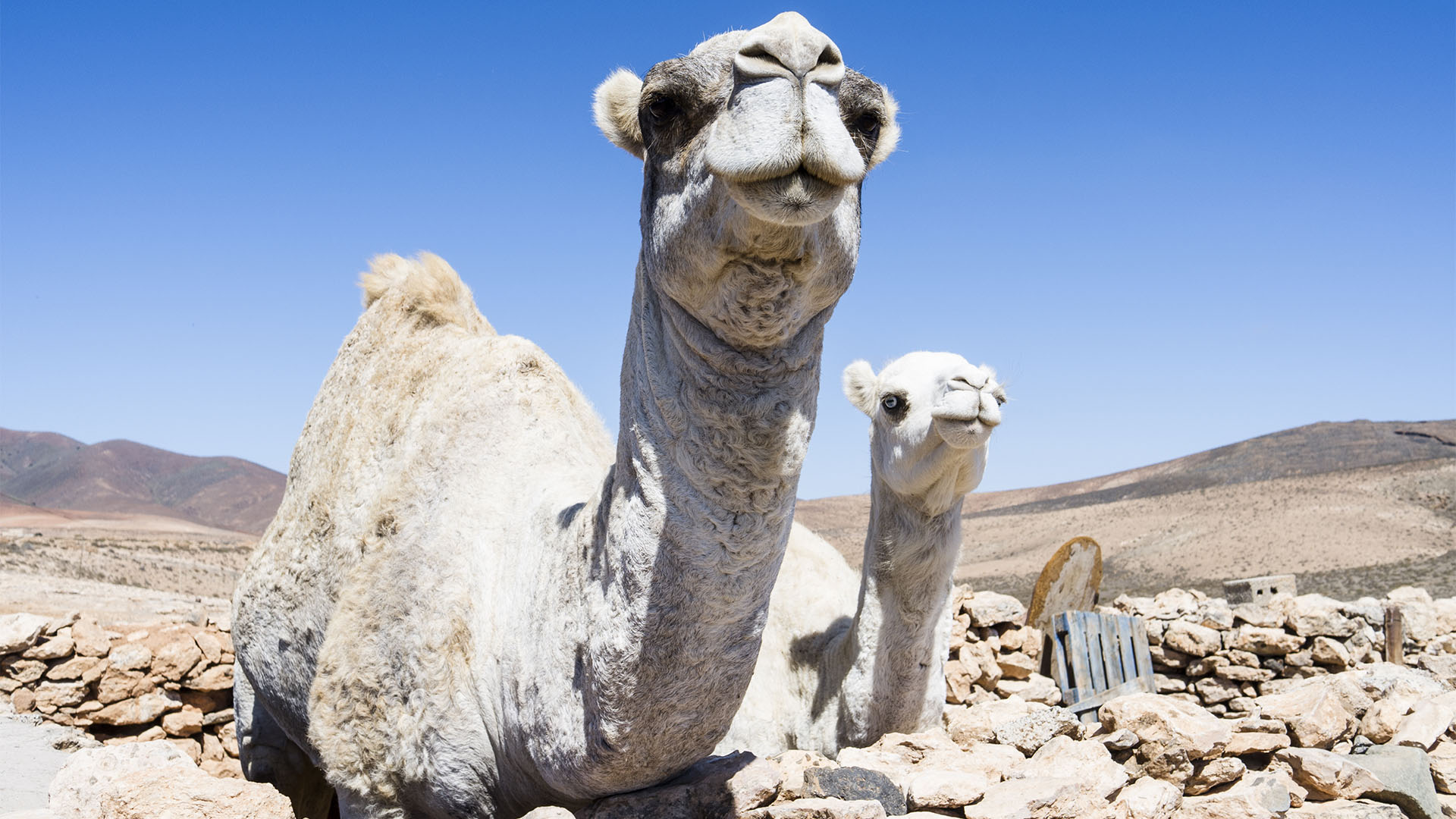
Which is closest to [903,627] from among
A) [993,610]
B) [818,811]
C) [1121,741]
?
[1121,741]

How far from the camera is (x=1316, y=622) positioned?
8.02 m

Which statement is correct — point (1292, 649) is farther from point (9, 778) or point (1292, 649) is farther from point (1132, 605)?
point (9, 778)

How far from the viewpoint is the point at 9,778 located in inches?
214

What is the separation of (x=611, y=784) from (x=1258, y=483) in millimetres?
43706

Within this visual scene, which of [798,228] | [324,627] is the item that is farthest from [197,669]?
[798,228]

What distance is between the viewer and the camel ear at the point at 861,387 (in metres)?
5.57

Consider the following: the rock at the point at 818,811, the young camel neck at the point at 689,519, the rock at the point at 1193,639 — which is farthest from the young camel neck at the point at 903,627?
the rock at the point at 1193,639

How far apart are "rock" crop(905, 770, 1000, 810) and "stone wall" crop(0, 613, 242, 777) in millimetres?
4698

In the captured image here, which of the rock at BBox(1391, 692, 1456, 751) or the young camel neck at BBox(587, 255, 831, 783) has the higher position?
the young camel neck at BBox(587, 255, 831, 783)

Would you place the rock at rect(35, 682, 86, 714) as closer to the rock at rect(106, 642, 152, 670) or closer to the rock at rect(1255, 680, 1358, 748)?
the rock at rect(106, 642, 152, 670)

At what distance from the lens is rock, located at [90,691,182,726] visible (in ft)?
21.3

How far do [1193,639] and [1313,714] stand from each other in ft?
11.0

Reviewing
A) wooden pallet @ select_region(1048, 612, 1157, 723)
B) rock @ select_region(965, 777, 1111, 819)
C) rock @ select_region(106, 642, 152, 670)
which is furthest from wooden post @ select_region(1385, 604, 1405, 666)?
rock @ select_region(106, 642, 152, 670)

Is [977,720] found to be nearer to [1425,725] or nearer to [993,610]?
[1425,725]
